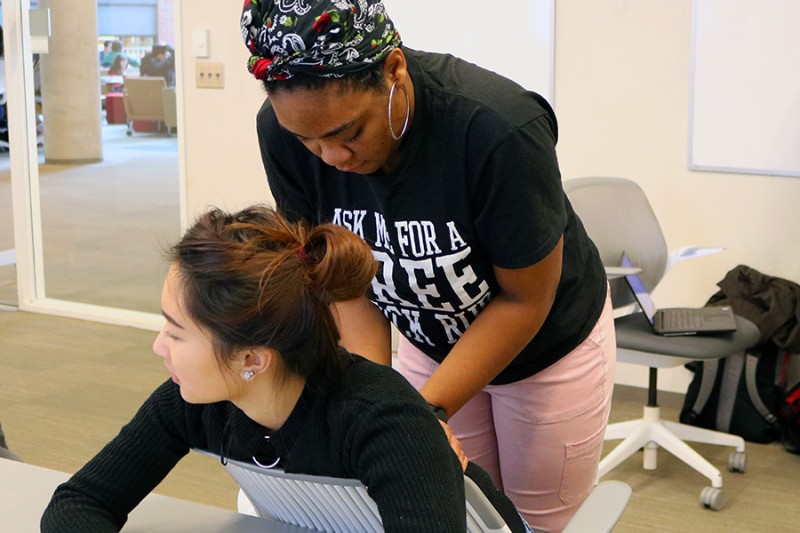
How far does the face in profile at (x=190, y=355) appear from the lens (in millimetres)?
1192

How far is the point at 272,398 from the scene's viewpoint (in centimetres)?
123

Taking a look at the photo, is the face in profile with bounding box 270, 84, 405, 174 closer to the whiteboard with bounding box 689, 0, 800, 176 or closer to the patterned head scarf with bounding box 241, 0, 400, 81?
the patterned head scarf with bounding box 241, 0, 400, 81

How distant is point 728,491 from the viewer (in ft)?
9.72

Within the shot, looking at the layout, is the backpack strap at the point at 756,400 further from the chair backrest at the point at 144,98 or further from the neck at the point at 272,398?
the chair backrest at the point at 144,98

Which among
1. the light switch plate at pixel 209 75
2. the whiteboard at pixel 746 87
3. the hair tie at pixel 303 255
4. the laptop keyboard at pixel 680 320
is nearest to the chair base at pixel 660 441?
the laptop keyboard at pixel 680 320

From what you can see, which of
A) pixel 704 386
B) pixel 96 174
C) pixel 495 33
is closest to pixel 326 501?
pixel 704 386

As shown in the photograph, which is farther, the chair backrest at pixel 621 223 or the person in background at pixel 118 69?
the person in background at pixel 118 69

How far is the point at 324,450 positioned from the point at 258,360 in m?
0.13

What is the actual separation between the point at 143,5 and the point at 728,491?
3.20 m

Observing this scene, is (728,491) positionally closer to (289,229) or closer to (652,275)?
(652,275)

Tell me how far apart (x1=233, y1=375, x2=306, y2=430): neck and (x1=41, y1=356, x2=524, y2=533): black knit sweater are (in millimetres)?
20

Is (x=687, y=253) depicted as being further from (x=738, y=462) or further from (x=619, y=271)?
(x=738, y=462)

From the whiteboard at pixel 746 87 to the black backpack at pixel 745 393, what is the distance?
63cm

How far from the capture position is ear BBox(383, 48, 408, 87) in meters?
1.28
